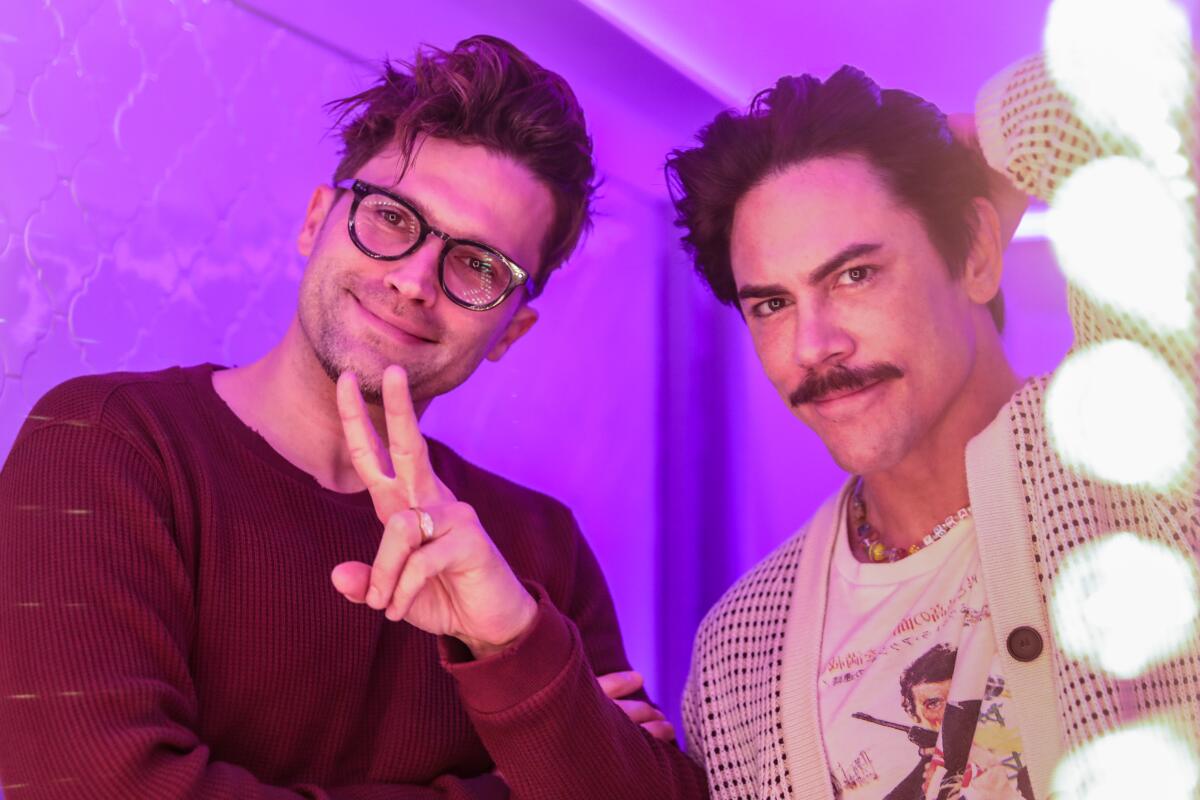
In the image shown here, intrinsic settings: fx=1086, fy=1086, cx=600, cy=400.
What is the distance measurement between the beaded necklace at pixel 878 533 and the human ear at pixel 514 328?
0.67 meters

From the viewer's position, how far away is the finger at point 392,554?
1225 mm

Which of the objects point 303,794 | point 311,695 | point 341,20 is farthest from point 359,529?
point 341,20

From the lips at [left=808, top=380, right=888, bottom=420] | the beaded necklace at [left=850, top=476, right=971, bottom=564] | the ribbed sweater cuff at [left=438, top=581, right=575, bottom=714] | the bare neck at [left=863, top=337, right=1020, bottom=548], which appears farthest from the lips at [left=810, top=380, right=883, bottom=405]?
the ribbed sweater cuff at [left=438, top=581, right=575, bottom=714]

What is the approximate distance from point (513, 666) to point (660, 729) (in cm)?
46

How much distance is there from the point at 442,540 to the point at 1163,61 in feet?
3.05

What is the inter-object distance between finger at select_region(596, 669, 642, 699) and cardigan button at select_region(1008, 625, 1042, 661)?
2.04ft

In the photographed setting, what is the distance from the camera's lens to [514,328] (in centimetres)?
201

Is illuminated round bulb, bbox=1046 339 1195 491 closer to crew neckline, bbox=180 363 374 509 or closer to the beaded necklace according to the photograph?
the beaded necklace

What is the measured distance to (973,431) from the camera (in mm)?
1799

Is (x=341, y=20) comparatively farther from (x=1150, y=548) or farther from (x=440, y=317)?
(x=1150, y=548)

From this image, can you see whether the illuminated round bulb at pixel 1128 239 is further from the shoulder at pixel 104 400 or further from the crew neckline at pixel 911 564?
the shoulder at pixel 104 400

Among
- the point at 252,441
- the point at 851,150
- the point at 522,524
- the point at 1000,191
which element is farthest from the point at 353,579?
the point at 1000,191

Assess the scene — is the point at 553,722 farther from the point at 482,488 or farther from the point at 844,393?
the point at 844,393

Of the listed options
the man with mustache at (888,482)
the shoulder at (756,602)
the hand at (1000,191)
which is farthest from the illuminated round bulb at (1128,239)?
the shoulder at (756,602)
